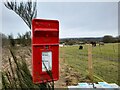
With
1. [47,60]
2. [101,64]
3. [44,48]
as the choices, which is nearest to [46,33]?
[44,48]

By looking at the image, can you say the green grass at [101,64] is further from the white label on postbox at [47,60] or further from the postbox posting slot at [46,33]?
the postbox posting slot at [46,33]

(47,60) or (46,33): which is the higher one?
(46,33)

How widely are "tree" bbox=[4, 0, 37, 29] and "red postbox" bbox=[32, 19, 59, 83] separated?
0.82ft

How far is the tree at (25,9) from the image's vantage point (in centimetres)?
348

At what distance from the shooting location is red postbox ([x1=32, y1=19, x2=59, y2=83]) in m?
3.42

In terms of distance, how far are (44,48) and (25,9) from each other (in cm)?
67

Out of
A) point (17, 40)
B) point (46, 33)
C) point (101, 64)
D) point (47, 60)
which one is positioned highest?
point (46, 33)

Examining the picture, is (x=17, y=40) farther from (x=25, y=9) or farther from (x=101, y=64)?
(x=101, y=64)

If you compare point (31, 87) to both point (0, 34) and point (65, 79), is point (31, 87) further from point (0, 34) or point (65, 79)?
point (65, 79)

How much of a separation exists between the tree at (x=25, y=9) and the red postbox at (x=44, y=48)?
0.25 m

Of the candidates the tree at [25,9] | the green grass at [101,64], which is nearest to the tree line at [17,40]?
the tree at [25,9]

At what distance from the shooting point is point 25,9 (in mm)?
3533

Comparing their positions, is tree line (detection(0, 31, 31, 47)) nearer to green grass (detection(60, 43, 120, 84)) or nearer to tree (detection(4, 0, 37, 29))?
tree (detection(4, 0, 37, 29))

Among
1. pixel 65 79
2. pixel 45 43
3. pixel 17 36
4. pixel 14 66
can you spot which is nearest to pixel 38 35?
pixel 45 43
